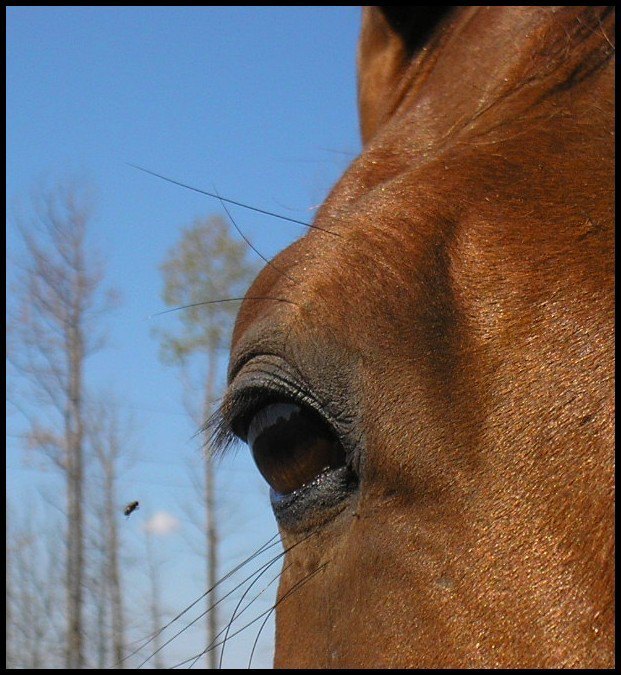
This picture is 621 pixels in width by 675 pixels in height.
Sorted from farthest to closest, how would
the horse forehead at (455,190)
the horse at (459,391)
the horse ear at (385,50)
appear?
the horse ear at (385,50)
the horse forehead at (455,190)
the horse at (459,391)

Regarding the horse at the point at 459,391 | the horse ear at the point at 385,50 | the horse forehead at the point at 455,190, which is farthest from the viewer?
the horse ear at the point at 385,50

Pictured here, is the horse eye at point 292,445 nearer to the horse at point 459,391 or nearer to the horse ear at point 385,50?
the horse at point 459,391

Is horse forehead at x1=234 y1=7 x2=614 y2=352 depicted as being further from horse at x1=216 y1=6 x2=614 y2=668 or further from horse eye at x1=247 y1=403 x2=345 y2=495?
horse eye at x1=247 y1=403 x2=345 y2=495

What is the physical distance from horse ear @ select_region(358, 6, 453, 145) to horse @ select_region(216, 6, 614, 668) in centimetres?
71

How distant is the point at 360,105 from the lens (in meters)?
3.22

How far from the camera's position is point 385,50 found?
117 inches

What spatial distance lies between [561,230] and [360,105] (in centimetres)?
180

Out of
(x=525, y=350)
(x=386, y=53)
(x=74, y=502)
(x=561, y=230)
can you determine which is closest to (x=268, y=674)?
(x=525, y=350)

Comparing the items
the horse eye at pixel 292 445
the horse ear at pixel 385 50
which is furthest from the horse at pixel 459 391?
the horse ear at pixel 385 50

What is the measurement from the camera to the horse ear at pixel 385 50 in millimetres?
2742

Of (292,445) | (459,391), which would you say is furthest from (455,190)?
(292,445)

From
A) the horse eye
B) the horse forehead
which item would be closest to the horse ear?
the horse forehead

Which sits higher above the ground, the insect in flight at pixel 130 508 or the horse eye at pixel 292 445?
the insect in flight at pixel 130 508

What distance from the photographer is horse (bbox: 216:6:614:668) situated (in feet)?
4.30
